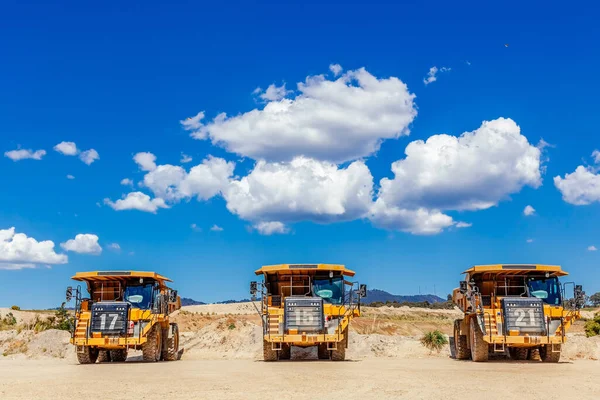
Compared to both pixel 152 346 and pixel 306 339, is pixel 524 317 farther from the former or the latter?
pixel 152 346

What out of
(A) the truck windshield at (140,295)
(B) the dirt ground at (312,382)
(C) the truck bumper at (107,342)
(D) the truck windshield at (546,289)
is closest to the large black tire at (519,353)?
(D) the truck windshield at (546,289)

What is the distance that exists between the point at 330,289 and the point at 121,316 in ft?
25.1

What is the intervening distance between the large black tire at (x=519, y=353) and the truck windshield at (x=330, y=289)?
7498mm

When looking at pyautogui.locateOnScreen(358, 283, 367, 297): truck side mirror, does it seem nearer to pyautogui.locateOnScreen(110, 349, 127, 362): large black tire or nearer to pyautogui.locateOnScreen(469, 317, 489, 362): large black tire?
pyautogui.locateOnScreen(469, 317, 489, 362): large black tire

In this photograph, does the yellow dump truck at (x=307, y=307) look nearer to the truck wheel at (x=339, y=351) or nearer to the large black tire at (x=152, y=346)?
the truck wheel at (x=339, y=351)

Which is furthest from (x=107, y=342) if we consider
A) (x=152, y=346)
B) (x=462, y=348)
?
(x=462, y=348)

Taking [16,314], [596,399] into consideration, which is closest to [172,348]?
[596,399]

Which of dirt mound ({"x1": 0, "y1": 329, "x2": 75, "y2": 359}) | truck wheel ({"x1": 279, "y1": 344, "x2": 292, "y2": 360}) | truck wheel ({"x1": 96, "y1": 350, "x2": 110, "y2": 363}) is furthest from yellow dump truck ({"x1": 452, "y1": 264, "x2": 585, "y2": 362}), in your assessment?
dirt mound ({"x1": 0, "y1": 329, "x2": 75, "y2": 359})

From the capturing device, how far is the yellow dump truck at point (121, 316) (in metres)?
25.5

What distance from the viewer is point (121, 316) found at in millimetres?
25578

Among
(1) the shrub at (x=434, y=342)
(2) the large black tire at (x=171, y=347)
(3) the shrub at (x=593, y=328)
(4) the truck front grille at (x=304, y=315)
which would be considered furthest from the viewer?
(3) the shrub at (x=593, y=328)

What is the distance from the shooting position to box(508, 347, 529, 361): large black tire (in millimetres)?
27109

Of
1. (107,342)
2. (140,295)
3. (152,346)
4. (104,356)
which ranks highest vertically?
(140,295)

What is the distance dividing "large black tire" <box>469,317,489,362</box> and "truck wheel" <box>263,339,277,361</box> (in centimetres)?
726
